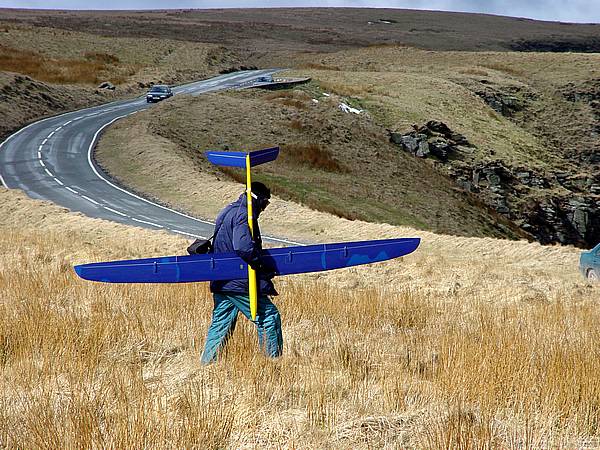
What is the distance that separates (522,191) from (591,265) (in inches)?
1359

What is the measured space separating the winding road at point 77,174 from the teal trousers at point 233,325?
686 inches

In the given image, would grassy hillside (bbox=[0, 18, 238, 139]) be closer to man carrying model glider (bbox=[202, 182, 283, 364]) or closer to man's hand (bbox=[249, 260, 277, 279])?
man carrying model glider (bbox=[202, 182, 283, 364])

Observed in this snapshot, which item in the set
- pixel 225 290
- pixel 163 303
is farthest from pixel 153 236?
pixel 225 290

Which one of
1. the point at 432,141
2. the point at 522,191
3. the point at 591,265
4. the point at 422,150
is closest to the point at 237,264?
the point at 591,265

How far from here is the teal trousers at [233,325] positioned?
600cm

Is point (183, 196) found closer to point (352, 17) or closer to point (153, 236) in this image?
point (153, 236)

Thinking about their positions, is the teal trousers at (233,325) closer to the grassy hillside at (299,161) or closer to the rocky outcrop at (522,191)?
the grassy hillside at (299,161)

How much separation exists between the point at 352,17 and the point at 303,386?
659 ft

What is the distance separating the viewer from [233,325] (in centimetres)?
614

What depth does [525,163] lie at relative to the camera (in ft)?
171

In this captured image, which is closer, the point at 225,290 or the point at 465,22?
the point at 225,290

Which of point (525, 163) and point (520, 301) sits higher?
point (520, 301)

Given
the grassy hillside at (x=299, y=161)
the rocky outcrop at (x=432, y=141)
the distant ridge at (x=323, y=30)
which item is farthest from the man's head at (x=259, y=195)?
the distant ridge at (x=323, y=30)

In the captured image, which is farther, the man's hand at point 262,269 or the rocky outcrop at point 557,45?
the rocky outcrop at point 557,45
